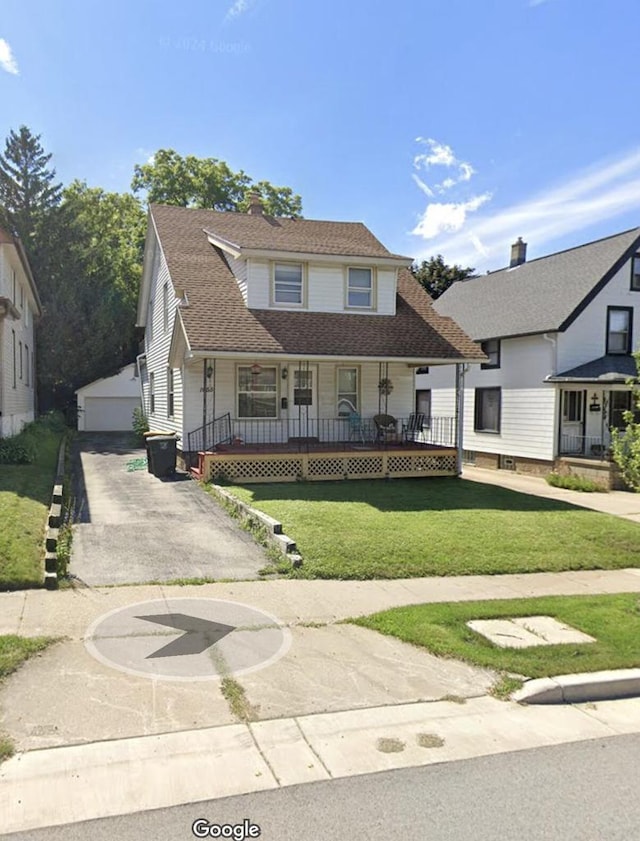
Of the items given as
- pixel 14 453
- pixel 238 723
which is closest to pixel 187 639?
pixel 238 723

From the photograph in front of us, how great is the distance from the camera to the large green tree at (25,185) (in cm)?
3400

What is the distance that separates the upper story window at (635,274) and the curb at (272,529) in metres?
15.7

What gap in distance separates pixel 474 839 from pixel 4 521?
25.2 feet

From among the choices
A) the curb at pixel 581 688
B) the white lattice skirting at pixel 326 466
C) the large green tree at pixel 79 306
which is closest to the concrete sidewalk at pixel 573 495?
the white lattice skirting at pixel 326 466

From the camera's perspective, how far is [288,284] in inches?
660

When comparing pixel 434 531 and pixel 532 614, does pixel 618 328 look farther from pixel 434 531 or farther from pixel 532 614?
pixel 532 614

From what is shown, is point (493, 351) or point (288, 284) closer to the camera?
point (288, 284)

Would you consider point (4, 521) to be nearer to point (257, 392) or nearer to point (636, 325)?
point (257, 392)

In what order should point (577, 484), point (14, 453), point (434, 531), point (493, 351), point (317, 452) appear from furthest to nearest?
point (493, 351)
point (577, 484)
point (317, 452)
point (14, 453)
point (434, 531)

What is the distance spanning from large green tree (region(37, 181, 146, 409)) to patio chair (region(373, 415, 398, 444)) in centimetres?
1989

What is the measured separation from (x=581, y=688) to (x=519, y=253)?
24479 mm

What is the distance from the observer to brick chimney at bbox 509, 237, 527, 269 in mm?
26688

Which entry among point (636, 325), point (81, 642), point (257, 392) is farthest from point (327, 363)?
point (81, 642)

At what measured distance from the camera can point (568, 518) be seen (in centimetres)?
1187
